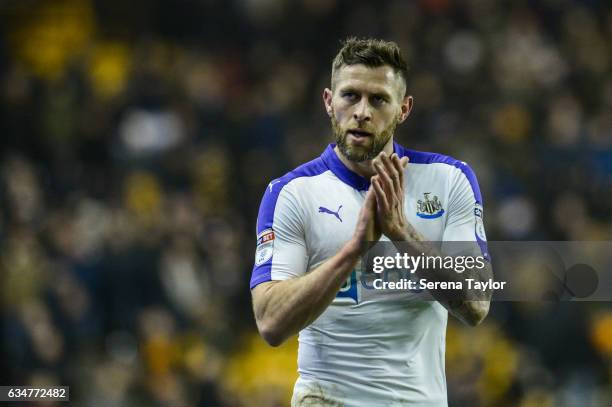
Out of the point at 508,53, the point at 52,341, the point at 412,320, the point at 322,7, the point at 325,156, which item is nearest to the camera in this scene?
the point at 412,320

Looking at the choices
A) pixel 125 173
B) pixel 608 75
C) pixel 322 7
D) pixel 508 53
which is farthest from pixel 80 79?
pixel 608 75


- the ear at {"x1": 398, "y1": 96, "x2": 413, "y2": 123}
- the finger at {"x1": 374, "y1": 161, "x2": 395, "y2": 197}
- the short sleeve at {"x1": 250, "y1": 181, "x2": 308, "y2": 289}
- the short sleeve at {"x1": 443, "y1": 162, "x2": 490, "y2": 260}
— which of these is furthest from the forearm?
the ear at {"x1": 398, "y1": 96, "x2": 413, "y2": 123}

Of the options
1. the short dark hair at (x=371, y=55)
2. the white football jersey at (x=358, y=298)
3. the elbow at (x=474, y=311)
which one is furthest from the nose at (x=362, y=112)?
the elbow at (x=474, y=311)

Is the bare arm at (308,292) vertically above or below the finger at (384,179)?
below

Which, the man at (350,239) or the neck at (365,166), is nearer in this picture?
the man at (350,239)

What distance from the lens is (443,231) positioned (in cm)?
453

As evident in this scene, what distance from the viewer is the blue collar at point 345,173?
463 cm

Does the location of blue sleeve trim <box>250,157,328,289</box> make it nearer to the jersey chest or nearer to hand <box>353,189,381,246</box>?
the jersey chest

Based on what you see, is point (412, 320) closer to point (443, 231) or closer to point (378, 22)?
point (443, 231)

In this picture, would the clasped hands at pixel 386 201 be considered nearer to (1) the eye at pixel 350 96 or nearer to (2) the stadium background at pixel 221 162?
(1) the eye at pixel 350 96

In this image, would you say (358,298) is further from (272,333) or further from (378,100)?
(378,100)

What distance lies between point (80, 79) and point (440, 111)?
4.21 m

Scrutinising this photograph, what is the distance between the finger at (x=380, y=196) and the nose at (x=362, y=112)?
54 centimetres

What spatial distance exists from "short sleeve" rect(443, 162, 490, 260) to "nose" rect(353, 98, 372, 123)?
1.59 ft
